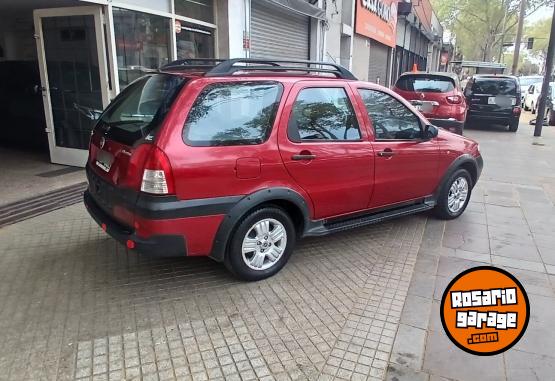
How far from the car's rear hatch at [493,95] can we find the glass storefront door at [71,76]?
11061mm

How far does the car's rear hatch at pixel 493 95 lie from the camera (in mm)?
13391

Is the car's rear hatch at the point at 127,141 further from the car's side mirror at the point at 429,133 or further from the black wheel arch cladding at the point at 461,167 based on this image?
Result: the black wheel arch cladding at the point at 461,167

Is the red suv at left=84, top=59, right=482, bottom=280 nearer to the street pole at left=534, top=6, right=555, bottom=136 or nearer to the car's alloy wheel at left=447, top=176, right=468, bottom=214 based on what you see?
the car's alloy wheel at left=447, top=176, right=468, bottom=214

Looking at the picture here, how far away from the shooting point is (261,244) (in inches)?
145

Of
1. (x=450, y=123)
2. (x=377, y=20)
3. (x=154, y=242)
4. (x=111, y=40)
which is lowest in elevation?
(x=154, y=242)

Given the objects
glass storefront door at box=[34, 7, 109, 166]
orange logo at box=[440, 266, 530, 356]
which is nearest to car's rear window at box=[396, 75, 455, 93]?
glass storefront door at box=[34, 7, 109, 166]

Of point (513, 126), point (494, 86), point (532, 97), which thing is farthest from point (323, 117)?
point (532, 97)

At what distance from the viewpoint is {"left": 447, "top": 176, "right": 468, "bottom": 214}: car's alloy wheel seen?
5.31m

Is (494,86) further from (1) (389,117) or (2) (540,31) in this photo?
(2) (540,31)

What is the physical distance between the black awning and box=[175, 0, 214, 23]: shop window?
1.52 m

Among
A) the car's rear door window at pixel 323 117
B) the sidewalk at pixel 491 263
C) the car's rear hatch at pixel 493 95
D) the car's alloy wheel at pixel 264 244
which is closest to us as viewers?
the sidewalk at pixel 491 263

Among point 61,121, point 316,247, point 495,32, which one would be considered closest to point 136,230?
point 316,247

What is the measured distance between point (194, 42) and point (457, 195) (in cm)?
549

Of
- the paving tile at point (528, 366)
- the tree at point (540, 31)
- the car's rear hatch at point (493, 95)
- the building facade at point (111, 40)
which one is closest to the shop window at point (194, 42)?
the building facade at point (111, 40)
